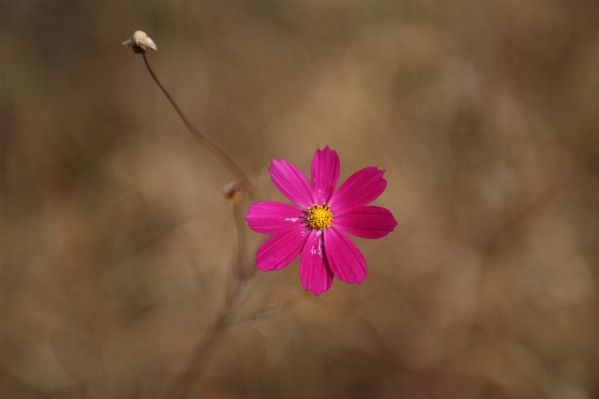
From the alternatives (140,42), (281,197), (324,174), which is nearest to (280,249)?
(324,174)

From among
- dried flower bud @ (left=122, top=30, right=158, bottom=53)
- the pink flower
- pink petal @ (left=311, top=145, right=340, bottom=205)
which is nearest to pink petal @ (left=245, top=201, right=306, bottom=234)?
the pink flower

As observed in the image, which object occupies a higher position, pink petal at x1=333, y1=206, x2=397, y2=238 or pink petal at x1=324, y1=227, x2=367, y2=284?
pink petal at x1=333, y1=206, x2=397, y2=238

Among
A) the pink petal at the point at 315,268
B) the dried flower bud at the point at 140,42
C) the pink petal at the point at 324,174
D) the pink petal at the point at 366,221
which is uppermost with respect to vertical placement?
the dried flower bud at the point at 140,42

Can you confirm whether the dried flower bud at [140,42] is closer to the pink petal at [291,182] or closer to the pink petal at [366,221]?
the pink petal at [291,182]

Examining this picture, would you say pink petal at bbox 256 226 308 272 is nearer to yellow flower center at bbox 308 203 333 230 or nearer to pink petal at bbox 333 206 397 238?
yellow flower center at bbox 308 203 333 230

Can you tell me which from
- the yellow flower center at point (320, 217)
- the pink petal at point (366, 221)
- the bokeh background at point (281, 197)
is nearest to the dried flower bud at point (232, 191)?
the yellow flower center at point (320, 217)

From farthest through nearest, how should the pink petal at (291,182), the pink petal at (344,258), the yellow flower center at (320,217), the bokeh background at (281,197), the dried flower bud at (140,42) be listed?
the bokeh background at (281,197) → the yellow flower center at (320,217) → the pink petal at (291,182) → the pink petal at (344,258) → the dried flower bud at (140,42)
